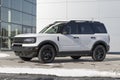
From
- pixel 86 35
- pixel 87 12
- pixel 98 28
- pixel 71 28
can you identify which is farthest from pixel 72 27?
pixel 87 12

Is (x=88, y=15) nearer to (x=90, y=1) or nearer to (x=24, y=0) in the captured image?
(x=90, y=1)

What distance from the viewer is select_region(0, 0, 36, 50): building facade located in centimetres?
3666

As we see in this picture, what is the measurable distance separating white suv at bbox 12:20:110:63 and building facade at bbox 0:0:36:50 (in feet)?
57.7

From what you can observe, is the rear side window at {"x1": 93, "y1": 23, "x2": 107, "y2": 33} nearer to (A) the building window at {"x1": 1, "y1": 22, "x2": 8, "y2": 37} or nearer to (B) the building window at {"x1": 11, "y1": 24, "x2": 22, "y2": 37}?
(A) the building window at {"x1": 1, "y1": 22, "x2": 8, "y2": 37}

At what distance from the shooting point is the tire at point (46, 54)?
17.6 m

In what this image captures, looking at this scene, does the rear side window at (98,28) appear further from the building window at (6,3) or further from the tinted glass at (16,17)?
the tinted glass at (16,17)

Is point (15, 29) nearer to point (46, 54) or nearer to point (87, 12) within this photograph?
point (87, 12)

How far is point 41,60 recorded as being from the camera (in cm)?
1766

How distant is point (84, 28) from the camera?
1934 cm

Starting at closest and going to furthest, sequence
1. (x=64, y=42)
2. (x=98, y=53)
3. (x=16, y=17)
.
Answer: (x=64, y=42) < (x=98, y=53) < (x=16, y=17)

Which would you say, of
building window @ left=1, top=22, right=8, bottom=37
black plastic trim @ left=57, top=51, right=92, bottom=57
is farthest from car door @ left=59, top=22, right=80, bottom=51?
building window @ left=1, top=22, right=8, bottom=37

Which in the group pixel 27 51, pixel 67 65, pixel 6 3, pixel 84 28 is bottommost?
pixel 67 65

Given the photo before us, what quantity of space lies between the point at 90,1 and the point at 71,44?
1429cm

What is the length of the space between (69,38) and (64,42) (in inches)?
12.7
